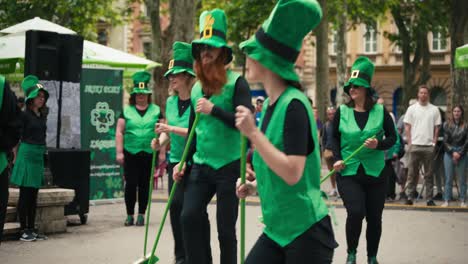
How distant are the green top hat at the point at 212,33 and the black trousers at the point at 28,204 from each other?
471 centimetres

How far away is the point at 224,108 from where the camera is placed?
6.84 metres

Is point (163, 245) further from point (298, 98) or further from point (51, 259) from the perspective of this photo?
point (298, 98)

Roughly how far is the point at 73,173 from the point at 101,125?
2855 mm

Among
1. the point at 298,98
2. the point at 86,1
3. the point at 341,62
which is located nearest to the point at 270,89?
the point at 298,98

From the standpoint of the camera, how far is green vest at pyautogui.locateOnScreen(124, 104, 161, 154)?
12.2 meters

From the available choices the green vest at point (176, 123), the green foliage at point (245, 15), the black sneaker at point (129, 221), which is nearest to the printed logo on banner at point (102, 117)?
Result: the black sneaker at point (129, 221)

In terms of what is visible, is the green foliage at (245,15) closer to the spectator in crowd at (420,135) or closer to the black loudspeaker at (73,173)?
the spectator in crowd at (420,135)

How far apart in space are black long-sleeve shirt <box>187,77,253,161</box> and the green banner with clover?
8160mm

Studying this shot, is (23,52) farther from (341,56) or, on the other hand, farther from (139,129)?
(341,56)

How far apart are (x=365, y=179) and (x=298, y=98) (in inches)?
165

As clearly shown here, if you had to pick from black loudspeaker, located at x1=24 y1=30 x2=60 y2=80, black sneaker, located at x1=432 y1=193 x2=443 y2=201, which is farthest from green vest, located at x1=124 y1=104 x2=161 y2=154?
black sneaker, located at x1=432 y1=193 x2=443 y2=201

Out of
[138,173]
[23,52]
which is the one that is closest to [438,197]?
[138,173]

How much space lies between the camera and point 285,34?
175 inches

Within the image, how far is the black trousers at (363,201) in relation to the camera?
331 inches
